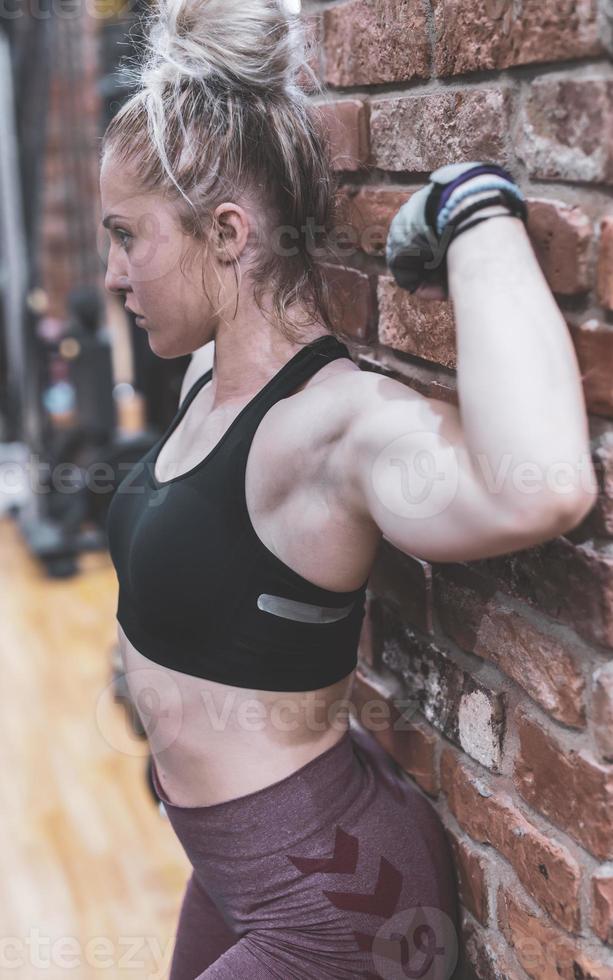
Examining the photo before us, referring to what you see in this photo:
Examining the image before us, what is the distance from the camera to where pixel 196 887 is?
1.23 m

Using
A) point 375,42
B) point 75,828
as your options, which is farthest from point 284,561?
point 75,828

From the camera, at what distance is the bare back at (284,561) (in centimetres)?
91

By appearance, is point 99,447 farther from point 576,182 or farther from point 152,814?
point 576,182

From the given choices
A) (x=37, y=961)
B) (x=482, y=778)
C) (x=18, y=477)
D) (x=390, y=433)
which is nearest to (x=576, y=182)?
(x=390, y=433)

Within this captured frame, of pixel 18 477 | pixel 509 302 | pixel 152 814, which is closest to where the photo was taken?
pixel 509 302

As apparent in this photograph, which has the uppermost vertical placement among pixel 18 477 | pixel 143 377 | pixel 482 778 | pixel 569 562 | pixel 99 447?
pixel 569 562

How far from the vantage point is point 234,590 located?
3.21 ft

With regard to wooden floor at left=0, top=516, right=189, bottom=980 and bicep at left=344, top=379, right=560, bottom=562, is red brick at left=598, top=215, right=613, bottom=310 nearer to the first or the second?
bicep at left=344, top=379, right=560, bottom=562

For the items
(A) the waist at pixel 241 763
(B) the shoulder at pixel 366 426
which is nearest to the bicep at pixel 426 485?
(B) the shoulder at pixel 366 426

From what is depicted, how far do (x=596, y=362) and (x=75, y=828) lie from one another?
1.96m

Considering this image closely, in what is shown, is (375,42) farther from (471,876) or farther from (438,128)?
(471,876)

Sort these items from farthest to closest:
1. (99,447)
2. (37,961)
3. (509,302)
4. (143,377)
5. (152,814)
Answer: (99,447) < (143,377) < (152,814) < (37,961) < (509,302)

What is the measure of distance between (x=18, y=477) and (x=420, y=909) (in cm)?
398

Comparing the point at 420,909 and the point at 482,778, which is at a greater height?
the point at 482,778
